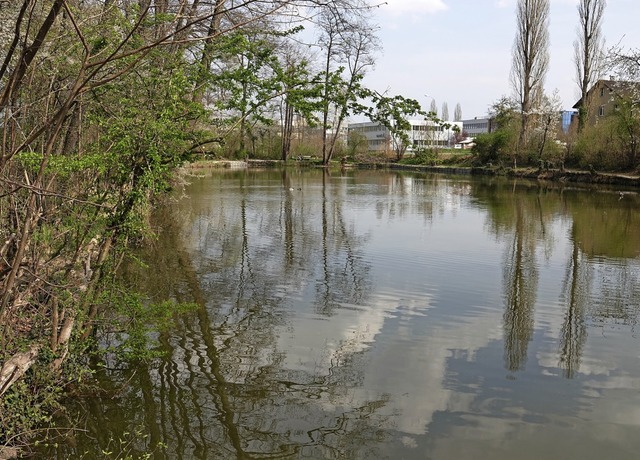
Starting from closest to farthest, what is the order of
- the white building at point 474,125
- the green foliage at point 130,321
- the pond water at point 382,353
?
the pond water at point 382,353, the green foliage at point 130,321, the white building at point 474,125

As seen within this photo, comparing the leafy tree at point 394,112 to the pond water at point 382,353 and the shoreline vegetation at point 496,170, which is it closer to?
the pond water at point 382,353

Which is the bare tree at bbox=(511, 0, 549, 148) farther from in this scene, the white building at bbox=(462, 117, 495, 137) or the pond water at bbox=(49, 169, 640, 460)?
the white building at bbox=(462, 117, 495, 137)

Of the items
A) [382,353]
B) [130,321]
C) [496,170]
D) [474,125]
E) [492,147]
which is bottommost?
[382,353]

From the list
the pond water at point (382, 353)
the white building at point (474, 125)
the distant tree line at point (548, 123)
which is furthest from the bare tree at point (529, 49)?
the white building at point (474, 125)

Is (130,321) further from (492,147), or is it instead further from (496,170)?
(492,147)

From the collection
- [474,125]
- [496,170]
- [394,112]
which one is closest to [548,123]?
[496,170]

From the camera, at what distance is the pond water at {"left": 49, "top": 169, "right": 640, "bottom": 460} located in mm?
4766

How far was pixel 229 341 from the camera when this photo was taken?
679 cm

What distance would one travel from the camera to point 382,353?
21.5ft

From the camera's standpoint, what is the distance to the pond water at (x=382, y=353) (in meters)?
4.77

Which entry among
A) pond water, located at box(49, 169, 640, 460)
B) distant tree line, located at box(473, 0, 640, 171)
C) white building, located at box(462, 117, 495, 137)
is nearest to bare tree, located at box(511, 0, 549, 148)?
distant tree line, located at box(473, 0, 640, 171)

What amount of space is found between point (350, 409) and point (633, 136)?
31.2m

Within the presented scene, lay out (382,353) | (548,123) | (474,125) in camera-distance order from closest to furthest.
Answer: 1. (382,353)
2. (548,123)
3. (474,125)

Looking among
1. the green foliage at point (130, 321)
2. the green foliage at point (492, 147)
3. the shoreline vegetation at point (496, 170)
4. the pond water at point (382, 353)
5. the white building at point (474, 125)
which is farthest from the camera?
the white building at point (474, 125)
